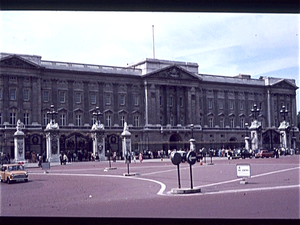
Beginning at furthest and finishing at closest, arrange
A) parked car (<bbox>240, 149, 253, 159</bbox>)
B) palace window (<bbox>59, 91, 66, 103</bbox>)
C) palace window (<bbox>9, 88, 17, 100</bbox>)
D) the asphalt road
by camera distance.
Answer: palace window (<bbox>59, 91, 66, 103</bbox>) < palace window (<bbox>9, 88, 17, 100</bbox>) < parked car (<bbox>240, 149, 253, 159</bbox>) < the asphalt road

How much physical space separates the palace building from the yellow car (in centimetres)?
3048

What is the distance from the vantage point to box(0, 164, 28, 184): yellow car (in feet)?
86.4

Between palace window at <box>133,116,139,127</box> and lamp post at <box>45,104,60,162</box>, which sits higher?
palace window at <box>133,116,139,127</box>

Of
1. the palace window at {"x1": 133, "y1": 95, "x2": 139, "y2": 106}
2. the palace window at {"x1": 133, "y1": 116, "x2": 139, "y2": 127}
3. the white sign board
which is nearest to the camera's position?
the white sign board

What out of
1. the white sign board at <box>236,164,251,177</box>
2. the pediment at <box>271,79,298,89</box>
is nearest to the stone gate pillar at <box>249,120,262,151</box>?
the pediment at <box>271,79,298,89</box>

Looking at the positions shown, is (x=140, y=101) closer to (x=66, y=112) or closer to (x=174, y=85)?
(x=174, y=85)

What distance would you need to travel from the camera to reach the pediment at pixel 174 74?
269ft

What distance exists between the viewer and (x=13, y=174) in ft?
86.3

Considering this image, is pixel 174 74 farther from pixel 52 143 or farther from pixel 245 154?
pixel 52 143

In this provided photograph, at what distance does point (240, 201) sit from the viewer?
15.8 meters

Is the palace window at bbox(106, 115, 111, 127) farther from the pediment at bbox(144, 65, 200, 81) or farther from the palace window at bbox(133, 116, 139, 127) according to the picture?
the pediment at bbox(144, 65, 200, 81)

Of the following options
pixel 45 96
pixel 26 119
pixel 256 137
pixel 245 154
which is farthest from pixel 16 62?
pixel 256 137

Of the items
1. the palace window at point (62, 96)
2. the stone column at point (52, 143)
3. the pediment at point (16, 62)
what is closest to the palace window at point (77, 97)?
the palace window at point (62, 96)

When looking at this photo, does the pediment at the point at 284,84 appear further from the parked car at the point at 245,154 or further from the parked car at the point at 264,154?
the parked car at the point at 245,154
